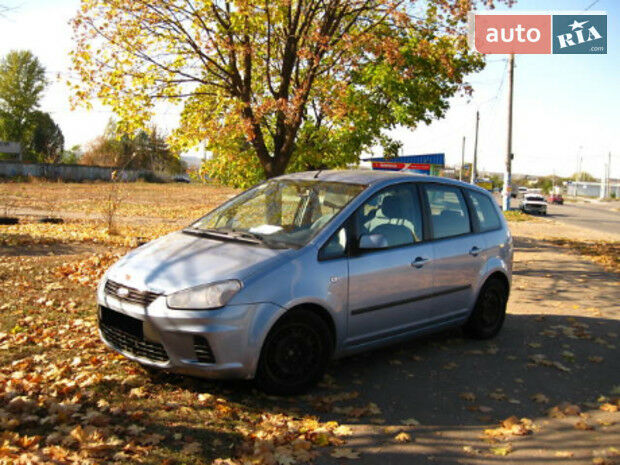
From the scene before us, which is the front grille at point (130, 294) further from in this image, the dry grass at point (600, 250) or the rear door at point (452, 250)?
the dry grass at point (600, 250)

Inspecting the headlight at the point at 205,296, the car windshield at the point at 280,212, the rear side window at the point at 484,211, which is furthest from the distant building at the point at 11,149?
the headlight at the point at 205,296

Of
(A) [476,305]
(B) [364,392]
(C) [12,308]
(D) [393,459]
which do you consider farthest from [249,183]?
(D) [393,459]

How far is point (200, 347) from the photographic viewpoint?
426 centimetres

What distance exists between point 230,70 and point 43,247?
5735mm

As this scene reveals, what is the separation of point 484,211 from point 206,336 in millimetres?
3776

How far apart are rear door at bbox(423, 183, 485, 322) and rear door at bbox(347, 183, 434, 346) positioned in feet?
0.55

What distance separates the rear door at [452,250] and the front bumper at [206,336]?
210 cm

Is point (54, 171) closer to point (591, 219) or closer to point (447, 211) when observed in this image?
point (591, 219)

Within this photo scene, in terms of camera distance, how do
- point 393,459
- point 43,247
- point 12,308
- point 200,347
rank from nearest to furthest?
point 393,459 < point 200,347 < point 12,308 < point 43,247

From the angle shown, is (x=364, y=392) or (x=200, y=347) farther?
(x=364, y=392)

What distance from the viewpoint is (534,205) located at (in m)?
42.9

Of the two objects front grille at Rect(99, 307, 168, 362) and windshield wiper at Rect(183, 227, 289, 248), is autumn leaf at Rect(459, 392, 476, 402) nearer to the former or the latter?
windshield wiper at Rect(183, 227, 289, 248)

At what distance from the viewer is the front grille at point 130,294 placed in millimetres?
4410

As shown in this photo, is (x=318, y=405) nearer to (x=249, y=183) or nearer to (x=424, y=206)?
(x=424, y=206)
